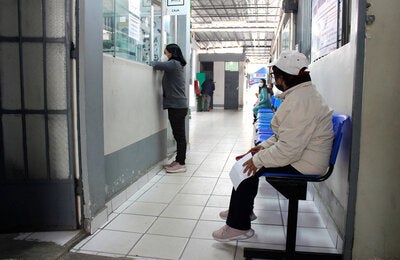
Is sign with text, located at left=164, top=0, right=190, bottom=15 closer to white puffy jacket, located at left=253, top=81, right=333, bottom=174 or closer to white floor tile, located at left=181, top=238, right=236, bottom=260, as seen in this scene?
white puffy jacket, located at left=253, top=81, right=333, bottom=174

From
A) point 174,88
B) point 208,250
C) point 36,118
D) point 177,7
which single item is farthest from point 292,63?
point 177,7

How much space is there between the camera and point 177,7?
4.62 metres

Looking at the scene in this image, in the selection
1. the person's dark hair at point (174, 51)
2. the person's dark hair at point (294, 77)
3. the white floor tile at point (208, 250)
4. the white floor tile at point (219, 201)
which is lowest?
the white floor tile at point (208, 250)

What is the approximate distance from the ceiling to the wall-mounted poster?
19.6 feet

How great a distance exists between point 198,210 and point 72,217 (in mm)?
1030

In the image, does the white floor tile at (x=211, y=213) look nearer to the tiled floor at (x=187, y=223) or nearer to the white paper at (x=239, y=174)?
the tiled floor at (x=187, y=223)

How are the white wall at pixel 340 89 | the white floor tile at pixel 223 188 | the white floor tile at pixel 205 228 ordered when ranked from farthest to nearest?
the white floor tile at pixel 223 188 → the white floor tile at pixel 205 228 → the white wall at pixel 340 89

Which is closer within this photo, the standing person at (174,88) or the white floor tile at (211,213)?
the white floor tile at (211,213)

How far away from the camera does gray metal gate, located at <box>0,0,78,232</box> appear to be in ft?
7.86

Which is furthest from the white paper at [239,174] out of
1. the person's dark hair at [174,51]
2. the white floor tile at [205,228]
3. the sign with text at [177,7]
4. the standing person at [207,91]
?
the standing person at [207,91]

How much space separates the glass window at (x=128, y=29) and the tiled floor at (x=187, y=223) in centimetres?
137

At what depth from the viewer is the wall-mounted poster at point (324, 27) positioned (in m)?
2.74

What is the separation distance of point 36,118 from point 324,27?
2.45 meters

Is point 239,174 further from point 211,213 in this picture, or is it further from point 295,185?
point 211,213
